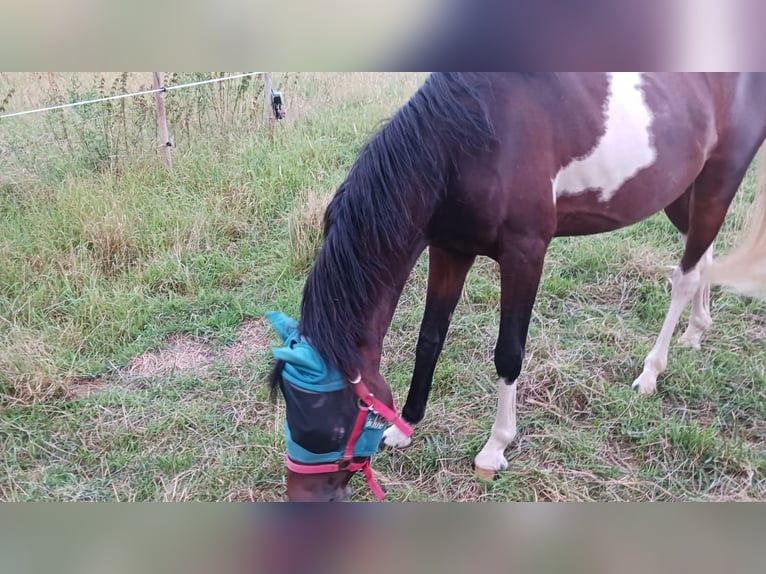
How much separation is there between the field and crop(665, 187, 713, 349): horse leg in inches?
2.3

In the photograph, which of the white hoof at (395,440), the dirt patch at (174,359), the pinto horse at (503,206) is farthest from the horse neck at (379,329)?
the dirt patch at (174,359)

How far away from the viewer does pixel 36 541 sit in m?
0.96

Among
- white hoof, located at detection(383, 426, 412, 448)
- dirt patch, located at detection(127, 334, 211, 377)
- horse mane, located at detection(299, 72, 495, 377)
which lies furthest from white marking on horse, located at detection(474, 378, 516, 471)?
dirt patch, located at detection(127, 334, 211, 377)

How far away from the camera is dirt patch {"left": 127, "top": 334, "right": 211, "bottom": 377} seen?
114 cm

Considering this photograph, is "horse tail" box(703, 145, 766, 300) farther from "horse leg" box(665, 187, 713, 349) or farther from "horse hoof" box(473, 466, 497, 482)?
"horse hoof" box(473, 466, 497, 482)

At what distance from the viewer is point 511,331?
3.71 feet

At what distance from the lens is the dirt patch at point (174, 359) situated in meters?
1.14

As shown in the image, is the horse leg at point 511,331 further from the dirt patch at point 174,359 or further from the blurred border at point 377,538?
the dirt patch at point 174,359

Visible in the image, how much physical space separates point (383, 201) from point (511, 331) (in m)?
0.44

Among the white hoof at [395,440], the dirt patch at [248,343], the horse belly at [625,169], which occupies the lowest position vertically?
the white hoof at [395,440]

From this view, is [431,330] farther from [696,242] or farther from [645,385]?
[696,242]

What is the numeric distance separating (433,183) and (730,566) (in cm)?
87
